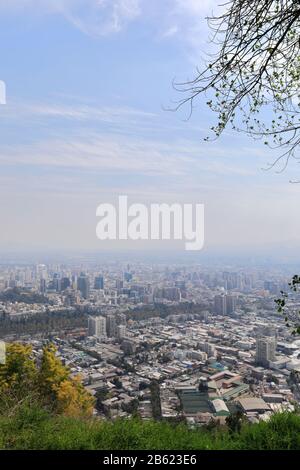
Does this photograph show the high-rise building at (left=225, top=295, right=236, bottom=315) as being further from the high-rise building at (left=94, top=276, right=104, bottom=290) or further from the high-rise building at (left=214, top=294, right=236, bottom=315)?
the high-rise building at (left=94, top=276, right=104, bottom=290)

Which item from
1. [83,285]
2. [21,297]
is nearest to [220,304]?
[83,285]

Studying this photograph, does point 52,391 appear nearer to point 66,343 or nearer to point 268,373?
point 268,373

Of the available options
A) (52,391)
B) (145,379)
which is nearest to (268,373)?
(145,379)

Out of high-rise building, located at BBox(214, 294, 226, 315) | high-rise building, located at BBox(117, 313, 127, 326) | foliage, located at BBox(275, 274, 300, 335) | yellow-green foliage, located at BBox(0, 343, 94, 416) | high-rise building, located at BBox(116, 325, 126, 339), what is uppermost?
foliage, located at BBox(275, 274, 300, 335)

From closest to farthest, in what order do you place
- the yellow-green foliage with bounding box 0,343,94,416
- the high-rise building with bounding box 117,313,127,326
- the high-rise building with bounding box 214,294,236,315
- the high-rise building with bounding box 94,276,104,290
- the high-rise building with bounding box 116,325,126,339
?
the yellow-green foliage with bounding box 0,343,94,416 < the high-rise building with bounding box 116,325,126,339 < the high-rise building with bounding box 117,313,127,326 < the high-rise building with bounding box 214,294,236,315 < the high-rise building with bounding box 94,276,104,290

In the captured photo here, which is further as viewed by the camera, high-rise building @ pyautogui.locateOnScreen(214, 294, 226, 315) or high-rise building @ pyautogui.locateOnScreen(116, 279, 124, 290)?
high-rise building @ pyautogui.locateOnScreen(116, 279, 124, 290)

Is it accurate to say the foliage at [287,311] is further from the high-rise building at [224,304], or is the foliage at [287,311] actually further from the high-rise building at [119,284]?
→ the high-rise building at [119,284]

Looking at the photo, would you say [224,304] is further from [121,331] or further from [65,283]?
[65,283]

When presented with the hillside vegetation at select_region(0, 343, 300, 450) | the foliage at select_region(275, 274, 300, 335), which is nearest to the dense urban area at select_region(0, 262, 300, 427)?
the foliage at select_region(275, 274, 300, 335)
